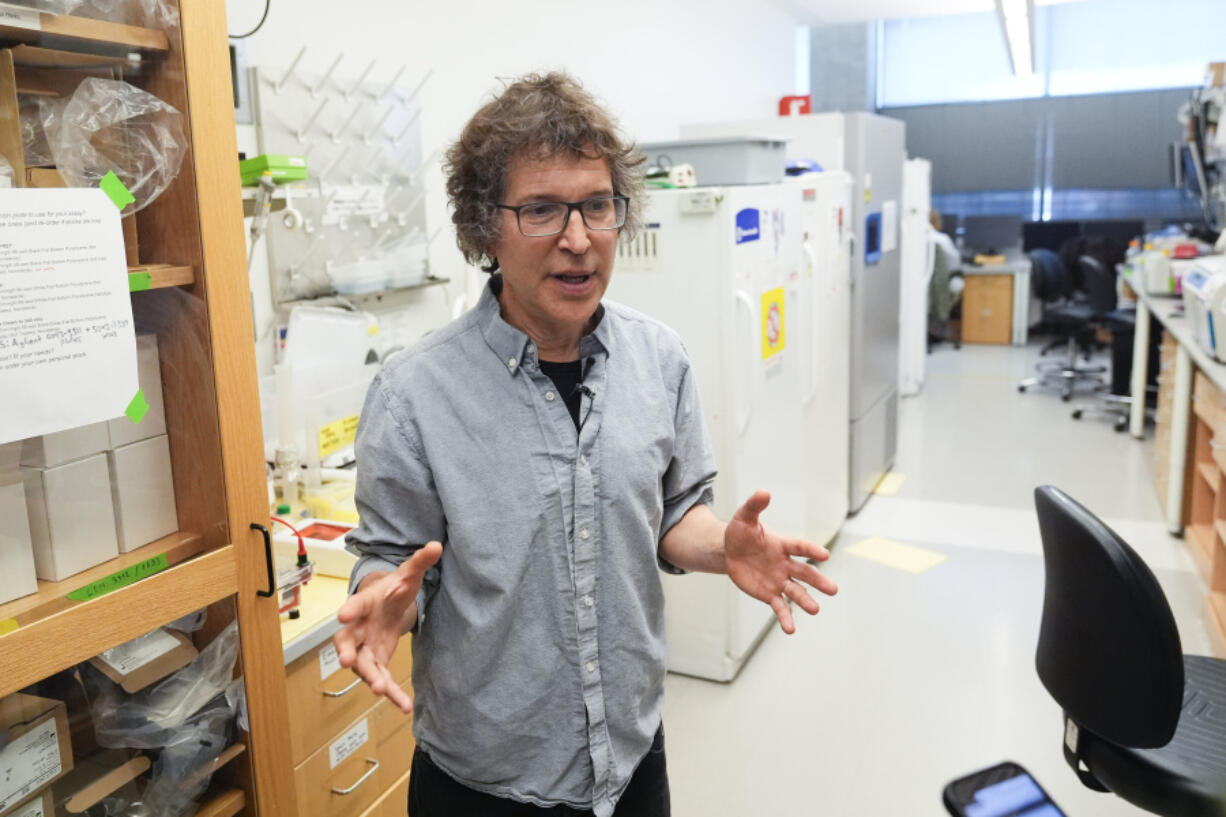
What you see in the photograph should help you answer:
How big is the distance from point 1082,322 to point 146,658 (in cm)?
674

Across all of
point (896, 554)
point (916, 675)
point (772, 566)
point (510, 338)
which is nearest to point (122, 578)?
point (510, 338)

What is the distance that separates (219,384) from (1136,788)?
1.72 metres

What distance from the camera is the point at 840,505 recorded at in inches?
167

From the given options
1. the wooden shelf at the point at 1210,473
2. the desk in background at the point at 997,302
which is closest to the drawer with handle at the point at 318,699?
the wooden shelf at the point at 1210,473

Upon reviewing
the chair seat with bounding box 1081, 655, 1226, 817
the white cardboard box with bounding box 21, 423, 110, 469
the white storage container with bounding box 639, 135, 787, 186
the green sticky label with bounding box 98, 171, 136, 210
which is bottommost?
the chair seat with bounding box 1081, 655, 1226, 817

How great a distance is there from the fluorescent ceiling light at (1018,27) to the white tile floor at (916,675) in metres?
2.25

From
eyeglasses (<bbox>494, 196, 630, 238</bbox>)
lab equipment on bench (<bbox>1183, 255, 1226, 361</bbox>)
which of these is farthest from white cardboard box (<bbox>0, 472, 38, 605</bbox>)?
lab equipment on bench (<bbox>1183, 255, 1226, 361</bbox>)

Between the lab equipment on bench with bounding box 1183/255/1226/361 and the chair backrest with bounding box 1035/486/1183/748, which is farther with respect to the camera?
the lab equipment on bench with bounding box 1183/255/1226/361

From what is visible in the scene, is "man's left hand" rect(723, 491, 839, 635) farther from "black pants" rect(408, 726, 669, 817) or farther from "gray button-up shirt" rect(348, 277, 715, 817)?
"black pants" rect(408, 726, 669, 817)

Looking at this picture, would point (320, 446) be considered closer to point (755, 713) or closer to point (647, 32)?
point (755, 713)

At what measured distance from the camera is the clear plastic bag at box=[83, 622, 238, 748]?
1359 millimetres

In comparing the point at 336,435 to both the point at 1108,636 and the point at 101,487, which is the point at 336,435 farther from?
the point at 1108,636

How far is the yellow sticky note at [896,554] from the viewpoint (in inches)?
156

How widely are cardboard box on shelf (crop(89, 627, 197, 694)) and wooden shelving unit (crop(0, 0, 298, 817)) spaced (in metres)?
0.05
